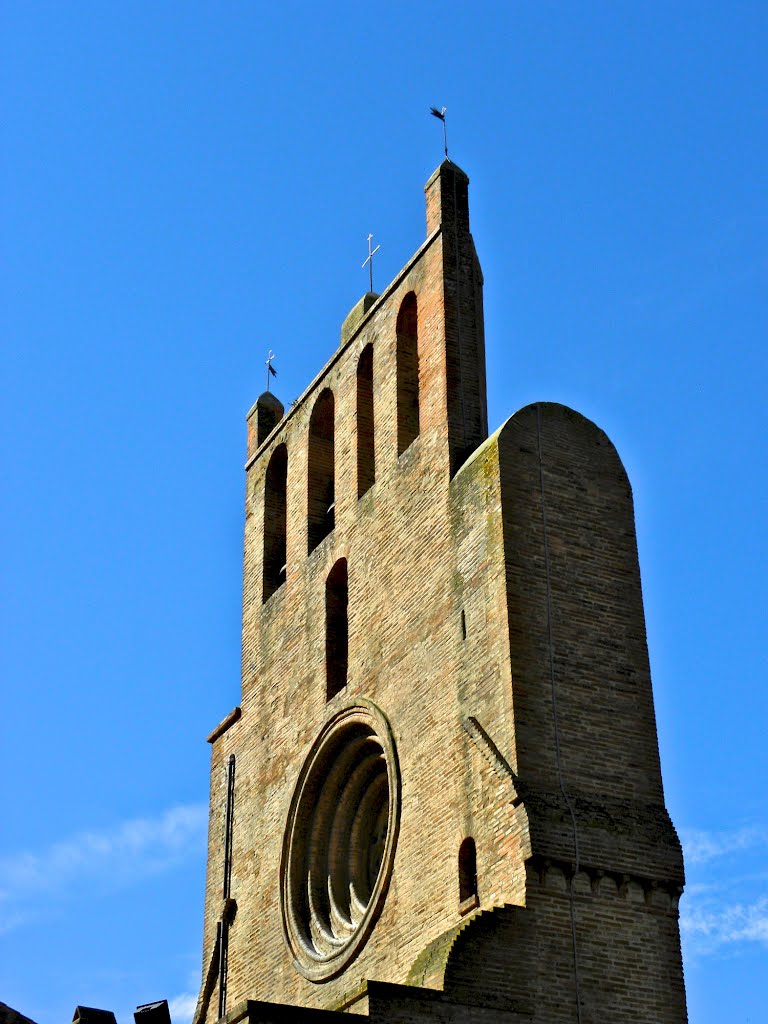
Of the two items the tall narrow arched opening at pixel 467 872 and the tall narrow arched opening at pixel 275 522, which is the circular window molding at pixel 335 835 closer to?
the tall narrow arched opening at pixel 467 872

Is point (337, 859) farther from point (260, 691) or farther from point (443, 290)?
point (443, 290)

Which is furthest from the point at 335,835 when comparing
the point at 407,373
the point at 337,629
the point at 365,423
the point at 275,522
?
the point at 407,373

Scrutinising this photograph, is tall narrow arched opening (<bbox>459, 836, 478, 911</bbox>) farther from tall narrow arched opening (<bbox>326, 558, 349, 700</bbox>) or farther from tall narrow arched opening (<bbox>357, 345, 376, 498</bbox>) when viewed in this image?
tall narrow arched opening (<bbox>357, 345, 376, 498</bbox>)

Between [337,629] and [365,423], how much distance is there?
2.81m

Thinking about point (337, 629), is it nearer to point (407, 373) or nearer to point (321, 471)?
point (321, 471)

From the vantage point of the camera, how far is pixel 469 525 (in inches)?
786

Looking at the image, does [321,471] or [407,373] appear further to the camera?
[321,471]

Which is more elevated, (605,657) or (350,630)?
(350,630)

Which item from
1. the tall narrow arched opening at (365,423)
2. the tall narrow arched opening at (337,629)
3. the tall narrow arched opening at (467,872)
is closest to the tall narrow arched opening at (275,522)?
the tall narrow arched opening at (337,629)

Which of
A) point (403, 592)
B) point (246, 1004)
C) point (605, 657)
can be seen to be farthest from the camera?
point (403, 592)

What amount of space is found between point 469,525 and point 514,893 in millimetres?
4519

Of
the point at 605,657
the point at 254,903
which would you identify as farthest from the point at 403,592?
the point at 254,903

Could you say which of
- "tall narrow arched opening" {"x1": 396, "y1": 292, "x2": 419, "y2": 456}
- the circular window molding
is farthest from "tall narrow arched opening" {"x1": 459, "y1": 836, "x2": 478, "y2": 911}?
"tall narrow arched opening" {"x1": 396, "y1": 292, "x2": 419, "y2": 456}

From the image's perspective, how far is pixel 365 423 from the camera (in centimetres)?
2392
